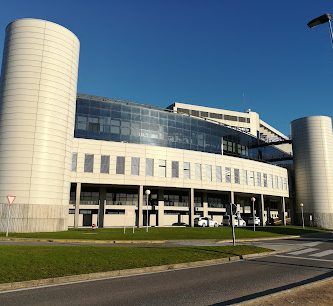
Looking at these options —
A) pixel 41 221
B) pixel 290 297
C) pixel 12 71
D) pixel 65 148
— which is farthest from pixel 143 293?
pixel 12 71

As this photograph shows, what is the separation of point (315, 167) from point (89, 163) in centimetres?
4973

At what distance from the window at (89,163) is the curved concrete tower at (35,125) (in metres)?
10.9

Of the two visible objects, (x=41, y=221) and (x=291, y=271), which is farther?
(x=41, y=221)

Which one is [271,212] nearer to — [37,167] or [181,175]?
[181,175]

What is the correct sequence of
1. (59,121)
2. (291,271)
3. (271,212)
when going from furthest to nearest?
(271,212)
(59,121)
(291,271)

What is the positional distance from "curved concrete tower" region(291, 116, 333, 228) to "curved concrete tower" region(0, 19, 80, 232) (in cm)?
5577

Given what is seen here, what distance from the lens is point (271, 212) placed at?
82.9 m

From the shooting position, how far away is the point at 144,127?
5878cm

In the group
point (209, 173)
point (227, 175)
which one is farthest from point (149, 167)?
point (227, 175)

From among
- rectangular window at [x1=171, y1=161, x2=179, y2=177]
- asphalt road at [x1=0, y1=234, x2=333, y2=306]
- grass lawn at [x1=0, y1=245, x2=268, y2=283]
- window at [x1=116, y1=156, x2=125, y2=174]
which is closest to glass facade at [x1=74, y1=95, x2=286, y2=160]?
rectangular window at [x1=171, y1=161, x2=179, y2=177]

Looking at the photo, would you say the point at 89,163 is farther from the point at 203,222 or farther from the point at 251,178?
the point at 251,178

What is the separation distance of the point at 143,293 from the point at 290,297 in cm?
370

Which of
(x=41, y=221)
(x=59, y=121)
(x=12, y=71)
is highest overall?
(x=12, y=71)

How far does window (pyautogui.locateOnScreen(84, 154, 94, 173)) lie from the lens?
4740cm
